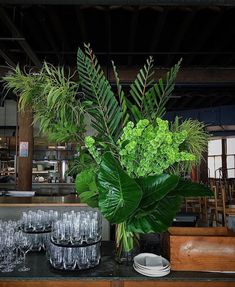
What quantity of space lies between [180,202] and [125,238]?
1.44 ft

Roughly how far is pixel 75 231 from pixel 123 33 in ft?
15.5

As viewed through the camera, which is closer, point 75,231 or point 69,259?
point 69,259

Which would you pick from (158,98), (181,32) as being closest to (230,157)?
(181,32)

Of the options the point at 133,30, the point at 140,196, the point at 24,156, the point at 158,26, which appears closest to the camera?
the point at 140,196

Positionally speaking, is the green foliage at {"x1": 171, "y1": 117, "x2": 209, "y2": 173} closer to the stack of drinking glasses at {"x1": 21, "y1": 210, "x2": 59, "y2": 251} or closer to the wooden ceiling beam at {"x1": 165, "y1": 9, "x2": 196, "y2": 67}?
the stack of drinking glasses at {"x1": 21, "y1": 210, "x2": 59, "y2": 251}

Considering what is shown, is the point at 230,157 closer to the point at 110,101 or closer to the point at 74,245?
the point at 110,101

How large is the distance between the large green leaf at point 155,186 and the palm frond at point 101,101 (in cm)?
41

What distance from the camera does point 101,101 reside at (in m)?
1.95

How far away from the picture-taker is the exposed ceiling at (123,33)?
4.43 m

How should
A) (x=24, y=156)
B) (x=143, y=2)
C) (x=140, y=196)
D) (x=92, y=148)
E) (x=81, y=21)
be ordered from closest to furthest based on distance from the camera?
(x=140, y=196)
(x=92, y=148)
(x=143, y=2)
(x=81, y=21)
(x=24, y=156)

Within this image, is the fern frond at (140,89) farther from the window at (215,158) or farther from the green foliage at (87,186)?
the window at (215,158)

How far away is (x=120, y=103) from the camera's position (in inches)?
78.3

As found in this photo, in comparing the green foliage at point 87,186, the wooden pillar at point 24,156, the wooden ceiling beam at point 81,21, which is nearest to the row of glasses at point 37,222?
the green foliage at point 87,186

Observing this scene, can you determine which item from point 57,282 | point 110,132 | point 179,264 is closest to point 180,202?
point 179,264
